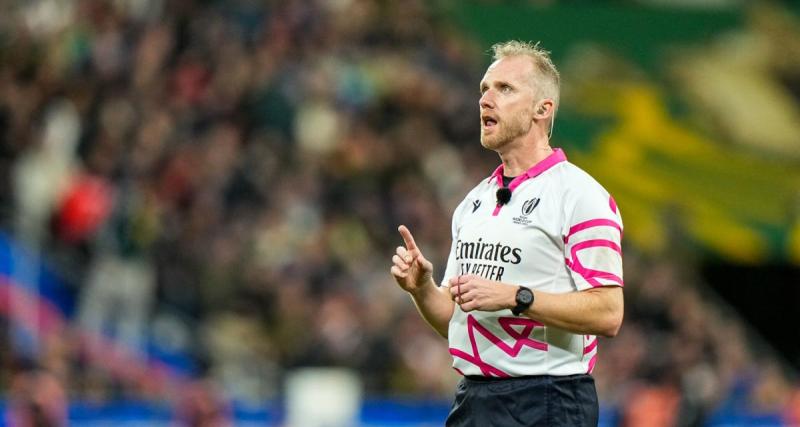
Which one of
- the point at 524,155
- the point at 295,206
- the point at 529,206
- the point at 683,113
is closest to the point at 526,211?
the point at 529,206

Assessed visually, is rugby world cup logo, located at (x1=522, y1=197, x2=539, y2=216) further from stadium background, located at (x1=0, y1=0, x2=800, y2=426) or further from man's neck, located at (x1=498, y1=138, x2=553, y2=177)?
stadium background, located at (x1=0, y1=0, x2=800, y2=426)

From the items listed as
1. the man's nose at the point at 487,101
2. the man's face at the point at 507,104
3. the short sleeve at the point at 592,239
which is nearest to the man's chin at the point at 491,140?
the man's face at the point at 507,104

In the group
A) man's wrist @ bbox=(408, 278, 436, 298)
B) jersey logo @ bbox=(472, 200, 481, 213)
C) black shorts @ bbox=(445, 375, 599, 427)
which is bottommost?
black shorts @ bbox=(445, 375, 599, 427)

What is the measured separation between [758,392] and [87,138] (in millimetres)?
7090

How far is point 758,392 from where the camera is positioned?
1451 cm

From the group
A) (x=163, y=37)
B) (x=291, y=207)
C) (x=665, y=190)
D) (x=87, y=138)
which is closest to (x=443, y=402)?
(x=291, y=207)

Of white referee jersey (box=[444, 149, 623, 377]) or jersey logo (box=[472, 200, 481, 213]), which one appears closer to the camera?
white referee jersey (box=[444, 149, 623, 377])

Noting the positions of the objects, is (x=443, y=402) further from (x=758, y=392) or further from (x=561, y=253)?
(x=561, y=253)

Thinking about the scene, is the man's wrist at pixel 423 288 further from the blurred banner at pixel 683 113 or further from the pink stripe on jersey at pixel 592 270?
the blurred banner at pixel 683 113

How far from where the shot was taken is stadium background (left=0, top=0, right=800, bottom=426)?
12.4m

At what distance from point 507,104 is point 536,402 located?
3.19 ft

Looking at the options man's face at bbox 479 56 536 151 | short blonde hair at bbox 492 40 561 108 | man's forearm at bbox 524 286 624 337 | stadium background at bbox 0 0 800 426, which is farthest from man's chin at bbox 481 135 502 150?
stadium background at bbox 0 0 800 426

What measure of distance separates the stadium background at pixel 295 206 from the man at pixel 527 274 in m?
4.51

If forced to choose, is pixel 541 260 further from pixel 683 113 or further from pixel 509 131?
pixel 683 113
